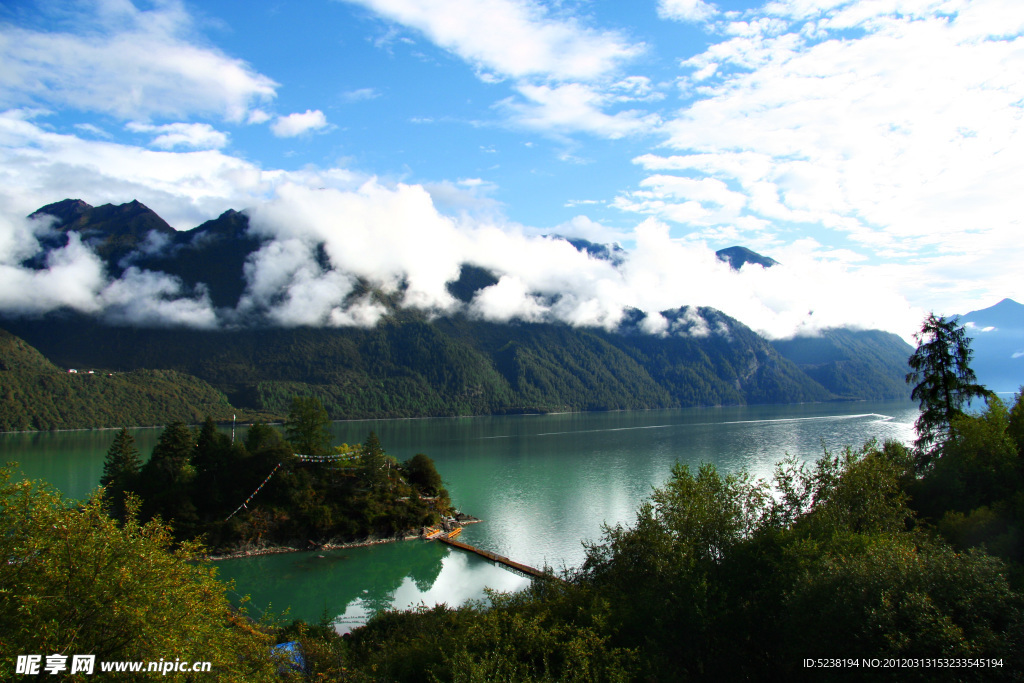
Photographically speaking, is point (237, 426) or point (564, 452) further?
point (237, 426)

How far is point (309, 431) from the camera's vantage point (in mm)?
67750

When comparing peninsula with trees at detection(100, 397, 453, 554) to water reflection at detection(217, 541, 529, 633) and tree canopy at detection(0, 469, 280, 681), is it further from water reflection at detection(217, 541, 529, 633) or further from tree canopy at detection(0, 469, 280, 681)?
tree canopy at detection(0, 469, 280, 681)

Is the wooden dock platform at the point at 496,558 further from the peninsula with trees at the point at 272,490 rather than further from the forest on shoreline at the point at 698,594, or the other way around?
the forest on shoreline at the point at 698,594

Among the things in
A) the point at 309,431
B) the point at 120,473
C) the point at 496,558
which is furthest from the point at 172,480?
the point at 496,558

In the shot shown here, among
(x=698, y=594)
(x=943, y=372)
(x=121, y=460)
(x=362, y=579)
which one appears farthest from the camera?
(x=121, y=460)

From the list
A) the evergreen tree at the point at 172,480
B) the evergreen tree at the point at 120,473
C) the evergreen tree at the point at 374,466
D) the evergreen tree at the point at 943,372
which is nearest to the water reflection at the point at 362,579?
the evergreen tree at the point at 172,480

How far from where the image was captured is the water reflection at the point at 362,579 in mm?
42344

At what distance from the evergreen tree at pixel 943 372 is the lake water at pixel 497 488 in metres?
26.6

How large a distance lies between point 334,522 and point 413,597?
52.5ft

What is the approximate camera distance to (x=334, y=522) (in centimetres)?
5650

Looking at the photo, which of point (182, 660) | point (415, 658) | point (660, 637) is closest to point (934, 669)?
point (660, 637)

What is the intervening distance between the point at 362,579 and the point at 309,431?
81.4ft

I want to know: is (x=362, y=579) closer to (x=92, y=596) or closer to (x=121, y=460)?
(x=92, y=596)

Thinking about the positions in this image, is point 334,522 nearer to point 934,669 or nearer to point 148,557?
point 148,557
